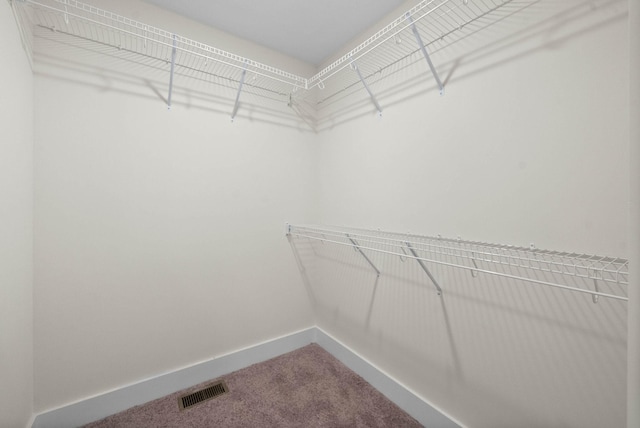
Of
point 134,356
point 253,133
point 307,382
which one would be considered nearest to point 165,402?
point 134,356

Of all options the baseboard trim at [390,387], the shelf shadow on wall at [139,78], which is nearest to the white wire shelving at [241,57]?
the shelf shadow on wall at [139,78]

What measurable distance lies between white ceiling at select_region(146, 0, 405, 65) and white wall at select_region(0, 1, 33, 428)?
2.90 ft

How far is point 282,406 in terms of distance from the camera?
5.26 feet

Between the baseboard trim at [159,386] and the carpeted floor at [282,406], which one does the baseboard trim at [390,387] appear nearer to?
the carpeted floor at [282,406]

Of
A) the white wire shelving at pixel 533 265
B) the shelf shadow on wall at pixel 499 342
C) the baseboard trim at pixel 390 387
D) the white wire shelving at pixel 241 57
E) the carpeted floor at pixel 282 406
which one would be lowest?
the carpeted floor at pixel 282 406

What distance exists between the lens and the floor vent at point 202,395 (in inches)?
63.4

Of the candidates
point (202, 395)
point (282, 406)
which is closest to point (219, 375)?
point (202, 395)

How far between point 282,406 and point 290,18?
2.43 m

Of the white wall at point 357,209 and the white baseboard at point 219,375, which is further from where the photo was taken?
the white baseboard at point 219,375

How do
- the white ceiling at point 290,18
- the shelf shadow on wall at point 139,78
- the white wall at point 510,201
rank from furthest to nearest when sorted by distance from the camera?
the white ceiling at point 290,18 < the shelf shadow on wall at point 139,78 < the white wall at point 510,201

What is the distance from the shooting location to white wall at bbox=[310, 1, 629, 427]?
0.93 m

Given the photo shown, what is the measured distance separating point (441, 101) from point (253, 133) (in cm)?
129

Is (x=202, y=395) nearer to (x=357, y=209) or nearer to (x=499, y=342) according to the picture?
(x=357, y=209)

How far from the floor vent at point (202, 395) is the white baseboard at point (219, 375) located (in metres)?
0.08
